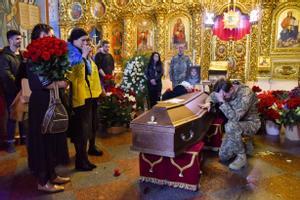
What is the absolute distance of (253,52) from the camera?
753cm

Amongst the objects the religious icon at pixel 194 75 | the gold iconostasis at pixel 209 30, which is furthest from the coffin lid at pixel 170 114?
the gold iconostasis at pixel 209 30

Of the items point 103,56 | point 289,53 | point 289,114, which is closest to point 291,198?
point 289,114

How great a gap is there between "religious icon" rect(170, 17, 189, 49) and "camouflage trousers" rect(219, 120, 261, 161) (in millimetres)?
5455

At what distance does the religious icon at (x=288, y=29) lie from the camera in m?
7.01

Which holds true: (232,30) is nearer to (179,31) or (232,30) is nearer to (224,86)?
(179,31)

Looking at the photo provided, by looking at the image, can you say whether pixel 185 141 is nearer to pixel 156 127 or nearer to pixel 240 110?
pixel 156 127

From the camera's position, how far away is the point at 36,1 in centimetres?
946

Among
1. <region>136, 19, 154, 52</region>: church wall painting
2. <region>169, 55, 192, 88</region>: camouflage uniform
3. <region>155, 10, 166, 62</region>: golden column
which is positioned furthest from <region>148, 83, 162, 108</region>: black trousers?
<region>136, 19, 154, 52</region>: church wall painting

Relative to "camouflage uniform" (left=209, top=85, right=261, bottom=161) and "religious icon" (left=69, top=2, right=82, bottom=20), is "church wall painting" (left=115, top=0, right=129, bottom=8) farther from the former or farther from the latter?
"camouflage uniform" (left=209, top=85, right=261, bottom=161)

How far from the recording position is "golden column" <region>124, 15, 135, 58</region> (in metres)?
8.65

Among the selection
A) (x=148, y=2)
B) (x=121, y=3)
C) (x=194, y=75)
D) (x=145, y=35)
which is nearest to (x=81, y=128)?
(x=194, y=75)

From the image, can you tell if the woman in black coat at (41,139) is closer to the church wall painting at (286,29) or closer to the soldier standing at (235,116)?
the soldier standing at (235,116)

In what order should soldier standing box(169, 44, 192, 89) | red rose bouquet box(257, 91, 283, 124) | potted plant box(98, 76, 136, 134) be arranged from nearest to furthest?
red rose bouquet box(257, 91, 283, 124) < potted plant box(98, 76, 136, 134) < soldier standing box(169, 44, 192, 89)

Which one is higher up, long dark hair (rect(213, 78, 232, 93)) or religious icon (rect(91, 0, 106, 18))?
religious icon (rect(91, 0, 106, 18))
